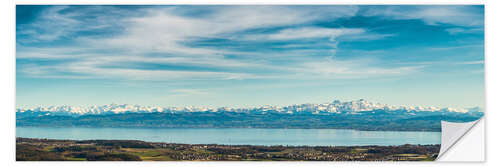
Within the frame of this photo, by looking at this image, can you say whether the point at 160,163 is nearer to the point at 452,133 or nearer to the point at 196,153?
the point at 196,153

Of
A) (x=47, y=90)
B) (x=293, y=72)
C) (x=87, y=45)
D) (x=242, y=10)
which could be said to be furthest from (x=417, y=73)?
(x=47, y=90)

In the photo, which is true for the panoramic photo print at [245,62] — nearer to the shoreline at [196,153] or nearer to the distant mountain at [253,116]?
the shoreline at [196,153]

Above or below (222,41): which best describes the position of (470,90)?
below

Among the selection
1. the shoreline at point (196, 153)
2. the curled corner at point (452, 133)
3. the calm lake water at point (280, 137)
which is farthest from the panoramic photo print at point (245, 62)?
the calm lake water at point (280, 137)

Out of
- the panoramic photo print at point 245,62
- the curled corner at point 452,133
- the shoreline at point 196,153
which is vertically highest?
the panoramic photo print at point 245,62

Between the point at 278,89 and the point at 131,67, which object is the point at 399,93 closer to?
the point at 278,89
